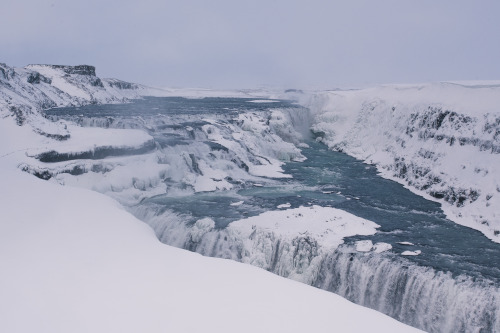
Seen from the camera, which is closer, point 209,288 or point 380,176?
point 209,288

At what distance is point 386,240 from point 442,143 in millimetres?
12767

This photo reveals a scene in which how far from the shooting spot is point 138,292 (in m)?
5.75

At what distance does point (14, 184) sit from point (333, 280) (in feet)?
34.7

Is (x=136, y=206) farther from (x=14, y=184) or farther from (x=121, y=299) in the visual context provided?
(x=121, y=299)

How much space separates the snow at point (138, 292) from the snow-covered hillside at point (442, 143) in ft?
45.3

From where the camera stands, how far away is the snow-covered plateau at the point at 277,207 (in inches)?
267

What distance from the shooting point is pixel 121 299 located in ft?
18.2

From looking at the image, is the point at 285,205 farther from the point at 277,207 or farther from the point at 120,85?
the point at 120,85

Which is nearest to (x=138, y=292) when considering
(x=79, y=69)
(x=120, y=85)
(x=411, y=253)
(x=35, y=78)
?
(x=411, y=253)

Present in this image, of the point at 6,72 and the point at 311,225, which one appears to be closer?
the point at 311,225

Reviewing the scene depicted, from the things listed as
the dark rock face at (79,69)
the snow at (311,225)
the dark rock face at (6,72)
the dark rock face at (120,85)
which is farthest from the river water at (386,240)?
the dark rock face at (120,85)

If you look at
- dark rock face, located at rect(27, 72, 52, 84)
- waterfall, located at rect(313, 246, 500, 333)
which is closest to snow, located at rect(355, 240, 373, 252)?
waterfall, located at rect(313, 246, 500, 333)

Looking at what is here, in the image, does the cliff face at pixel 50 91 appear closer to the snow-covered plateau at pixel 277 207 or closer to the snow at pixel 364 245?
the snow-covered plateau at pixel 277 207

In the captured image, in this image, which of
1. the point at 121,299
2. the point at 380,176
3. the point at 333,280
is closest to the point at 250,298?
the point at 121,299
